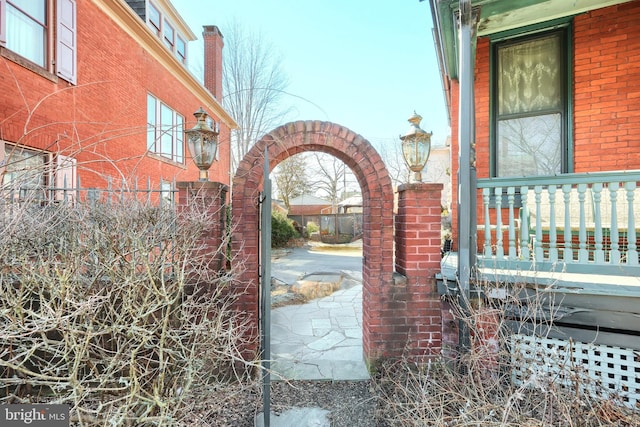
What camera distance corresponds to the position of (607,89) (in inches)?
165

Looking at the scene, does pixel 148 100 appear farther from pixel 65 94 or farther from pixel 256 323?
pixel 256 323

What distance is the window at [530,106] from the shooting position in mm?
4590

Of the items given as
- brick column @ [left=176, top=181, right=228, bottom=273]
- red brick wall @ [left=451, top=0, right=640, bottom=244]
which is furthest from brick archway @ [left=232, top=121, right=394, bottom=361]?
red brick wall @ [left=451, top=0, right=640, bottom=244]

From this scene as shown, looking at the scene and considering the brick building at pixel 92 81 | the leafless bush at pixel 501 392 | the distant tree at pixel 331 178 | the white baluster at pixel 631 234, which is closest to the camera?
the leafless bush at pixel 501 392

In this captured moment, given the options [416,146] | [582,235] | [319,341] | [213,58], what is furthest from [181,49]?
[582,235]

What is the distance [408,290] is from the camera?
3.22 m

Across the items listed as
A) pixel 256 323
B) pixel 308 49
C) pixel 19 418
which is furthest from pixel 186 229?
pixel 308 49

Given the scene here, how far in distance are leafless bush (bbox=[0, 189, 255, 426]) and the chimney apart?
1283 cm

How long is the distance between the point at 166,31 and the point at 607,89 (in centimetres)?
1241

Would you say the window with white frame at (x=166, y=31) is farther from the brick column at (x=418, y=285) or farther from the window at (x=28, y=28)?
the brick column at (x=418, y=285)

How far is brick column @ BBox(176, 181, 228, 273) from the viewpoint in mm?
3168

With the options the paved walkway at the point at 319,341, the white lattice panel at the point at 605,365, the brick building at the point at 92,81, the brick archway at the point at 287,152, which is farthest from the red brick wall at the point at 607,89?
the brick building at the point at 92,81

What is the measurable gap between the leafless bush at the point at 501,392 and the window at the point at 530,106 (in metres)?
2.74

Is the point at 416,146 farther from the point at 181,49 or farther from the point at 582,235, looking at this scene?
the point at 181,49
